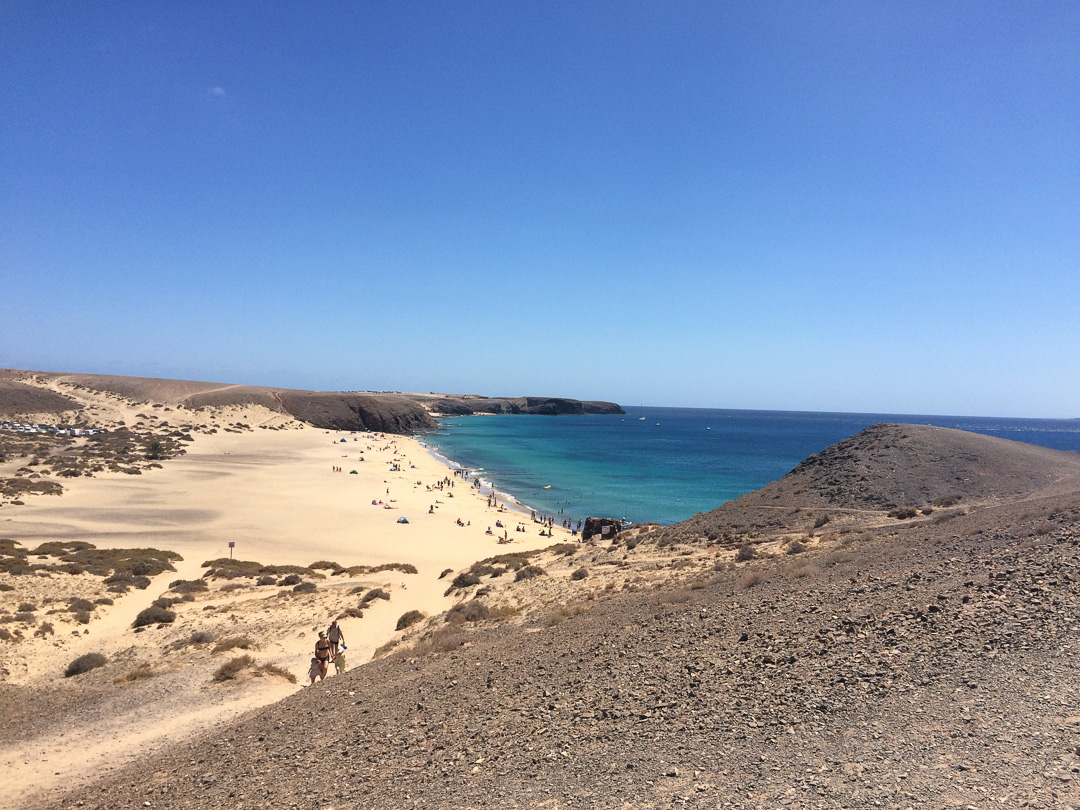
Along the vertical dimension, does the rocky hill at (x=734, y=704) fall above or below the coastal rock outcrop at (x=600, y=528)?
above

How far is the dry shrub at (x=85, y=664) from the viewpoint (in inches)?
588

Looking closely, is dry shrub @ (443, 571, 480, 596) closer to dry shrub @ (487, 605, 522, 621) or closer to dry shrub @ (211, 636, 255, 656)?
dry shrub @ (487, 605, 522, 621)

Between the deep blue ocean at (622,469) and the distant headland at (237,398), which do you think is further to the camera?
the distant headland at (237,398)

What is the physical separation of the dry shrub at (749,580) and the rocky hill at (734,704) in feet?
0.18

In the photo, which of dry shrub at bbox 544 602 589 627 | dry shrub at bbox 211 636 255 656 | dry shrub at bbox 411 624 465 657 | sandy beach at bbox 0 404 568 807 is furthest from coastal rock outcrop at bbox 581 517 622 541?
dry shrub at bbox 211 636 255 656

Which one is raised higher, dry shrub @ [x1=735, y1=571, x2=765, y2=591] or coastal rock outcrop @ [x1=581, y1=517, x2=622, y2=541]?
dry shrub @ [x1=735, y1=571, x2=765, y2=591]

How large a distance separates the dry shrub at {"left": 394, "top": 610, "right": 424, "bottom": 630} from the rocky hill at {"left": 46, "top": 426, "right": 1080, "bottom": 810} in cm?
383

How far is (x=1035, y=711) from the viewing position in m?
6.40

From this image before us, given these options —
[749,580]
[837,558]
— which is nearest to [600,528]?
[837,558]

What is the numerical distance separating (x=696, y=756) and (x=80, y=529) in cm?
3759

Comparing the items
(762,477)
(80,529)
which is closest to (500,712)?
(80,529)

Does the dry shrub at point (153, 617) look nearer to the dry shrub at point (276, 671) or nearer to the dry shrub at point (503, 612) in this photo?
the dry shrub at point (276, 671)

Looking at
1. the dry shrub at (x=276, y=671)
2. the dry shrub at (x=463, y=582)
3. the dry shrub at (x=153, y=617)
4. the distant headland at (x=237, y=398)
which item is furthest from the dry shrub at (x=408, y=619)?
the distant headland at (x=237, y=398)

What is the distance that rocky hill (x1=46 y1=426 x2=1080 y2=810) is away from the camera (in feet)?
19.7
